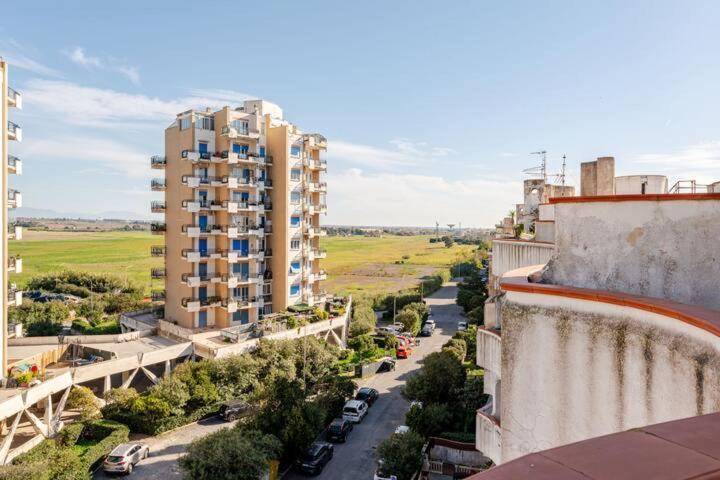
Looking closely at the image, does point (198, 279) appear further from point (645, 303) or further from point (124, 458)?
point (645, 303)

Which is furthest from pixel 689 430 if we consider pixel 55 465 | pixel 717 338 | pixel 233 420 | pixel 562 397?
pixel 233 420

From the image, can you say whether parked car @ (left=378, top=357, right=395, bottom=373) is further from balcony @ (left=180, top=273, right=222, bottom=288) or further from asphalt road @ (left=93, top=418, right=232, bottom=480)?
balcony @ (left=180, top=273, right=222, bottom=288)

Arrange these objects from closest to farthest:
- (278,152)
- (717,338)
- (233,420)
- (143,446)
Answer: (717,338), (143,446), (233,420), (278,152)

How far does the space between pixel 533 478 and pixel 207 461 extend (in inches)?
707

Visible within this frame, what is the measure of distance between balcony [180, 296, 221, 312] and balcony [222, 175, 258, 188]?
909 cm

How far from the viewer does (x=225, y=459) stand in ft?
57.4

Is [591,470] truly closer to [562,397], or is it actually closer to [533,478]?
[533,478]

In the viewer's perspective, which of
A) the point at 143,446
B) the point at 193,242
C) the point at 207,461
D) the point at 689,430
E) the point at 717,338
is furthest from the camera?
the point at 193,242

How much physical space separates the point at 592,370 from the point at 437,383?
73.6 ft

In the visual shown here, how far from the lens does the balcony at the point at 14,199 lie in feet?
88.2

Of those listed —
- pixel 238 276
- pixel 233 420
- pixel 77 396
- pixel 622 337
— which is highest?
pixel 622 337

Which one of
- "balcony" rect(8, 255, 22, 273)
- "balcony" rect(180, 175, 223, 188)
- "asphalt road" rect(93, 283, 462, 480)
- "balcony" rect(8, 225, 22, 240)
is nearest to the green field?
"balcony" rect(180, 175, 223, 188)

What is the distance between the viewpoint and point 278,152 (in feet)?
132

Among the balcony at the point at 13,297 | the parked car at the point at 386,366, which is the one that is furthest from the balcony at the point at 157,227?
the parked car at the point at 386,366
